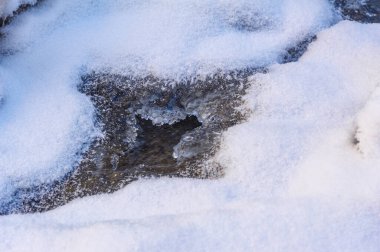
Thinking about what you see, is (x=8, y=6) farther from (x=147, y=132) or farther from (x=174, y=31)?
(x=147, y=132)

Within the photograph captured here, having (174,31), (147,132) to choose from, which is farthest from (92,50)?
(147,132)

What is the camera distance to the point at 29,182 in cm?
278

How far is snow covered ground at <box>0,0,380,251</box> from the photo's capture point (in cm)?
232

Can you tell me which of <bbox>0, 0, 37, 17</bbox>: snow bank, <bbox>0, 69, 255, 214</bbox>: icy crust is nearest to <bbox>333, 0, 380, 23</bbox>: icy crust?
<bbox>0, 69, 255, 214</bbox>: icy crust

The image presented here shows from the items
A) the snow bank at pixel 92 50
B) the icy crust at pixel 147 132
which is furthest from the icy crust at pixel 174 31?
the icy crust at pixel 147 132

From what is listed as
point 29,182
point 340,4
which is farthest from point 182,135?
point 340,4

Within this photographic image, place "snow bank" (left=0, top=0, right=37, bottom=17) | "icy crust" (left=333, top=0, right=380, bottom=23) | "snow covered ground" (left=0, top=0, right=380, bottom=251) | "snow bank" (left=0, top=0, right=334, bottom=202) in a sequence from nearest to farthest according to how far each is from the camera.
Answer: "snow covered ground" (left=0, top=0, right=380, bottom=251) → "snow bank" (left=0, top=0, right=334, bottom=202) → "snow bank" (left=0, top=0, right=37, bottom=17) → "icy crust" (left=333, top=0, right=380, bottom=23)

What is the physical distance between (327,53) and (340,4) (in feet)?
2.59

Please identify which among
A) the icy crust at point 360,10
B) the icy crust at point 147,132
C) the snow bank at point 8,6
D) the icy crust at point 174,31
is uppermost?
the snow bank at point 8,6

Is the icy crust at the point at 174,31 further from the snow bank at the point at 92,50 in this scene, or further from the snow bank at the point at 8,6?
the snow bank at the point at 8,6

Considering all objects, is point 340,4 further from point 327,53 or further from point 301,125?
point 301,125

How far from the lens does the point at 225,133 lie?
294cm

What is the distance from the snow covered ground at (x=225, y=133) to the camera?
232cm

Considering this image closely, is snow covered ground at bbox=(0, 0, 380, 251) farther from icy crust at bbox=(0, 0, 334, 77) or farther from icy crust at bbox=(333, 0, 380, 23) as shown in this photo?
icy crust at bbox=(333, 0, 380, 23)
